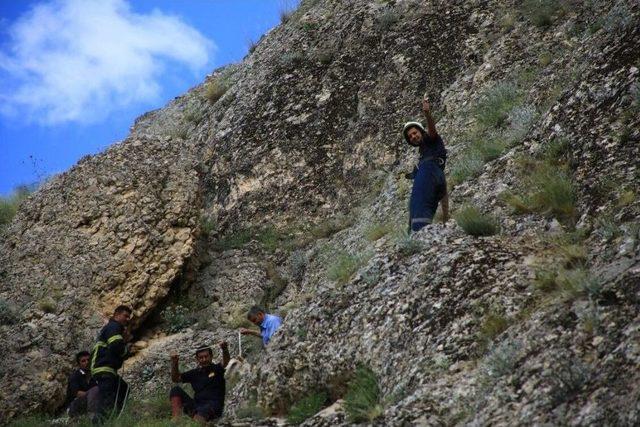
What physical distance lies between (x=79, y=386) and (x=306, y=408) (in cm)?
577

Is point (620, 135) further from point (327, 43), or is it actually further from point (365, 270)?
point (327, 43)

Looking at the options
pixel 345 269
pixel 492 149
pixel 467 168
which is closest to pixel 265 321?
pixel 345 269

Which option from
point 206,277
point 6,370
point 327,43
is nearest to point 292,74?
point 327,43

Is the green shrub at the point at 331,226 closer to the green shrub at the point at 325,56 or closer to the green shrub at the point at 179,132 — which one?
the green shrub at the point at 325,56

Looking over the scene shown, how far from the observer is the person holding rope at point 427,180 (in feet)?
32.4

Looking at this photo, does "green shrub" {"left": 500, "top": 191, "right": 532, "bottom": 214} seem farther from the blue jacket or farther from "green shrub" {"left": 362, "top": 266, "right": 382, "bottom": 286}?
the blue jacket

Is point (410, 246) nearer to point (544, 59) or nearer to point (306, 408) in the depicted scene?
point (306, 408)

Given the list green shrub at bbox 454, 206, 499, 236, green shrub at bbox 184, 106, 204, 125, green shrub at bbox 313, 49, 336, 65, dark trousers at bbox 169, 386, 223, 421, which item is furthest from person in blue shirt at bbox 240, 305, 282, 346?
green shrub at bbox 184, 106, 204, 125

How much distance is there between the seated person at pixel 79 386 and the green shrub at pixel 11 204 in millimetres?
6018

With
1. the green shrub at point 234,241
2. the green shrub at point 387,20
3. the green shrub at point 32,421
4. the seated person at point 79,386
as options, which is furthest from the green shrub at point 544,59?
the green shrub at point 32,421

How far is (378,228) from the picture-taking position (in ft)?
41.2

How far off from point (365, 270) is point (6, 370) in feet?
22.9

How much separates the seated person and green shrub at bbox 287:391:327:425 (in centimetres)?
494

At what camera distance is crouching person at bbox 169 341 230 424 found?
10.4 m
